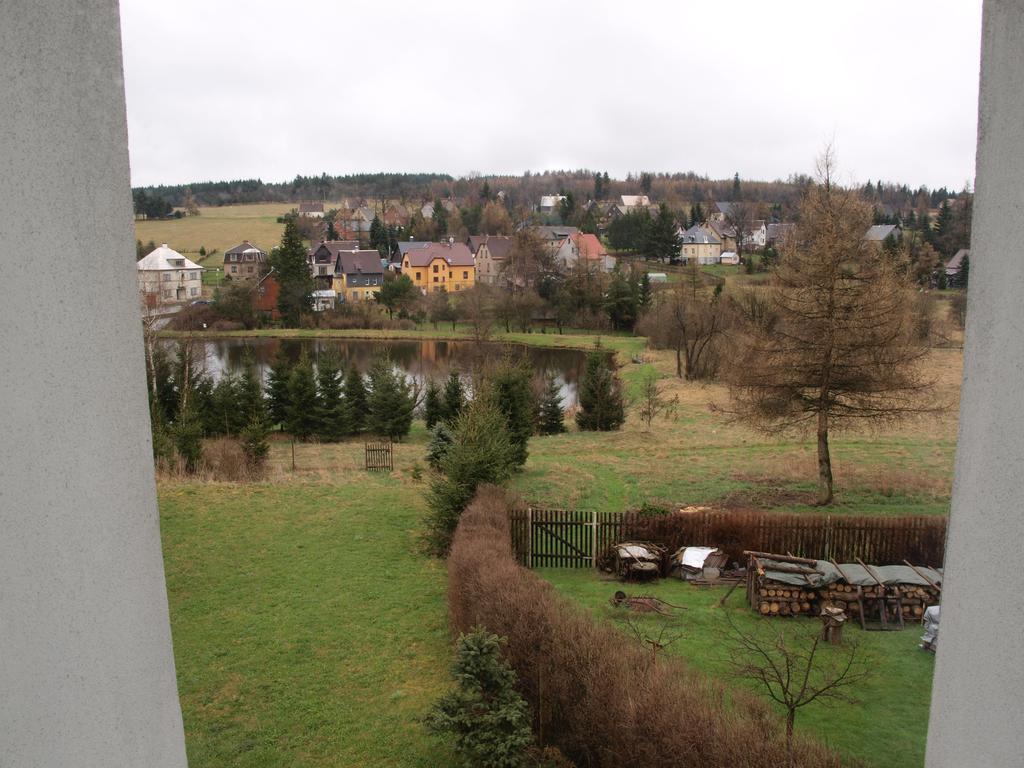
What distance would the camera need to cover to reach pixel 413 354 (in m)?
50.2

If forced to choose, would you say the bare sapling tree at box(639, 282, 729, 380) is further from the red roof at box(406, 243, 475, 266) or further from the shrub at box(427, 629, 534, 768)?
the red roof at box(406, 243, 475, 266)

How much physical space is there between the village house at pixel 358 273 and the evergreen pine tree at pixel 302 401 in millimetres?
44862

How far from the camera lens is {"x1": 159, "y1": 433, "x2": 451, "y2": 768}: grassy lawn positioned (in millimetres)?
7758

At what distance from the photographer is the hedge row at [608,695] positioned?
5.48m

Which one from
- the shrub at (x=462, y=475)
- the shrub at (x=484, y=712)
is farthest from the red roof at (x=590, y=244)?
the shrub at (x=484, y=712)

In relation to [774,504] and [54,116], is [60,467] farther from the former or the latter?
[774,504]

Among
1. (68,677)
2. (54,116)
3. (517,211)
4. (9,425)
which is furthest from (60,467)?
(517,211)

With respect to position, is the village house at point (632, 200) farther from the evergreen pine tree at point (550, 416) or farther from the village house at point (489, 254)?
the evergreen pine tree at point (550, 416)

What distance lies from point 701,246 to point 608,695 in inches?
3494

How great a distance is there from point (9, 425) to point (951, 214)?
74565 millimetres

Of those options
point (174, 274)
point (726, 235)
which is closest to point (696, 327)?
point (174, 274)

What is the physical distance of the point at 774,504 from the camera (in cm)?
1684

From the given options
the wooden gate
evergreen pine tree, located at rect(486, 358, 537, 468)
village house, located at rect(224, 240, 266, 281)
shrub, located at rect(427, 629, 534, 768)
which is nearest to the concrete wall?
shrub, located at rect(427, 629, 534, 768)

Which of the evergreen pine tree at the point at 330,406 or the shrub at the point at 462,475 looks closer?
the shrub at the point at 462,475
